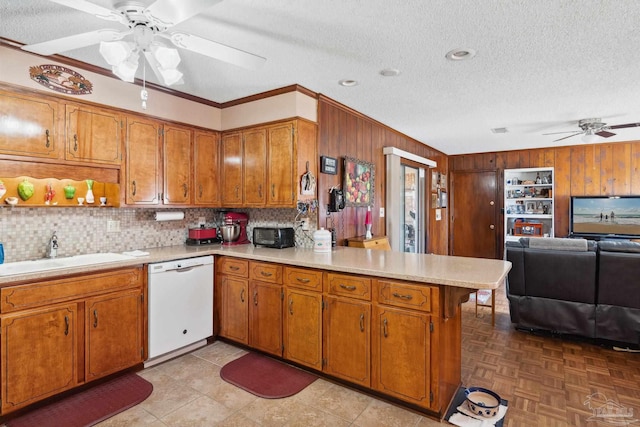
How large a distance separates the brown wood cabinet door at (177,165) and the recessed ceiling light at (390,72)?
6.57 ft

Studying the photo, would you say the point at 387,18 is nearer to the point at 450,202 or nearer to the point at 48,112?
the point at 48,112

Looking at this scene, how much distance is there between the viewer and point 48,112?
256 centimetres

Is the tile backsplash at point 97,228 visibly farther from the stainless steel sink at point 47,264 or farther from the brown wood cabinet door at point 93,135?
the brown wood cabinet door at point 93,135

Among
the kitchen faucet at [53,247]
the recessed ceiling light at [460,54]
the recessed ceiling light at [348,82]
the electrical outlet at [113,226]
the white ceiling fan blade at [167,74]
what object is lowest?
the kitchen faucet at [53,247]

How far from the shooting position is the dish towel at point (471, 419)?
2105 millimetres

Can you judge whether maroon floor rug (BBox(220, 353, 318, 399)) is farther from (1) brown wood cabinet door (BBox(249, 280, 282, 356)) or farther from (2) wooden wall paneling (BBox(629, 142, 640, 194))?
(2) wooden wall paneling (BBox(629, 142, 640, 194))

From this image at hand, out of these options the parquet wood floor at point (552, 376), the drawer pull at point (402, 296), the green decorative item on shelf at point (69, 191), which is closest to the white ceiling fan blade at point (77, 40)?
the green decorative item on shelf at point (69, 191)

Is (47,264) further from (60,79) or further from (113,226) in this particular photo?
(60,79)

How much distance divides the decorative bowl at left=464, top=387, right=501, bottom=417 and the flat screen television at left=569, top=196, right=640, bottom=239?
5171 millimetres

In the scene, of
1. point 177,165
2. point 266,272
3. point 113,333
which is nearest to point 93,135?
point 177,165

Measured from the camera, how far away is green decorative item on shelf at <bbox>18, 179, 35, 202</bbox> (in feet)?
8.47

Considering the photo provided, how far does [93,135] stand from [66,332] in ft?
4.97

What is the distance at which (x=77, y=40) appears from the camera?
70.3 inches

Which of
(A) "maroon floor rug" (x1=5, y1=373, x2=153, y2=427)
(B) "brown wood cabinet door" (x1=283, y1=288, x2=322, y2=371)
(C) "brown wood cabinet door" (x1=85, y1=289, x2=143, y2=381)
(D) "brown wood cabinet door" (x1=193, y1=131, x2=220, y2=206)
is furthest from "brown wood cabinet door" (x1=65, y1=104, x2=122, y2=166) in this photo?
(B) "brown wood cabinet door" (x1=283, y1=288, x2=322, y2=371)
